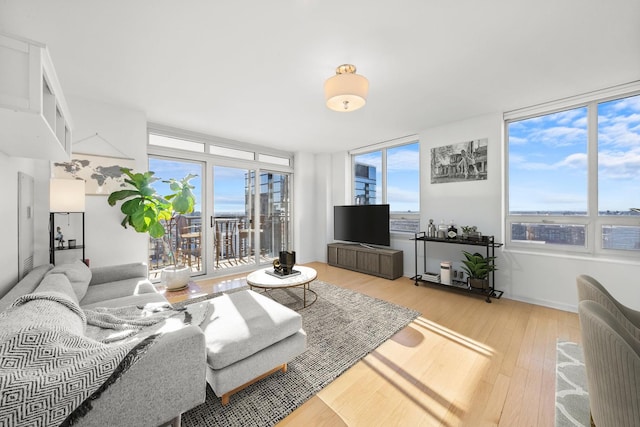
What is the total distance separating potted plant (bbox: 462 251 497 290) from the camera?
3272mm

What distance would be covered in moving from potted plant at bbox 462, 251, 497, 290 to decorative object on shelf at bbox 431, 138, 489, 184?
117 centimetres

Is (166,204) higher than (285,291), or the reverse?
(166,204)

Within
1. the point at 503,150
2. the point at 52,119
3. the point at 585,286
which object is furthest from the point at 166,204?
the point at 503,150

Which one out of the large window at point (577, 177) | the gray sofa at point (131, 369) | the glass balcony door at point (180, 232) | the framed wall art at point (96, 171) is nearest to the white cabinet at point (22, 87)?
the gray sofa at point (131, 369)

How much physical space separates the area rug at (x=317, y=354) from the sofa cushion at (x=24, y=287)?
126 centimetres

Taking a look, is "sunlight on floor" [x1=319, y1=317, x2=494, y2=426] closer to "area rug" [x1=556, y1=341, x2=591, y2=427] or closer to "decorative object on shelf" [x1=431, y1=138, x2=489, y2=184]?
"area rug" [x1=556, y1=341, x2=591, y2=427]

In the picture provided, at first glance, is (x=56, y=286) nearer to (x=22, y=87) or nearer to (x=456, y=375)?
(x=22, y=87)

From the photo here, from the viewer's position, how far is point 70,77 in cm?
247

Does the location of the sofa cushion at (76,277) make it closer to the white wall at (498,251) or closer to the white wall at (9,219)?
the white wall at (9,219)

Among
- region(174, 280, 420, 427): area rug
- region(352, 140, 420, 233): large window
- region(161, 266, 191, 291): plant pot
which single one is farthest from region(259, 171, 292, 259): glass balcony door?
region(174, 280, 420, 427): area rug

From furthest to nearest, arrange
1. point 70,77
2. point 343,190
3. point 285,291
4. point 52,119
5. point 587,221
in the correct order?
point 343,190 < point 285,291 < point 587,221 < point 70,77 < point 52,119

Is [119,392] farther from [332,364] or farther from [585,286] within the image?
[585,286]

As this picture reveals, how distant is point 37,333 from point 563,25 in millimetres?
3537

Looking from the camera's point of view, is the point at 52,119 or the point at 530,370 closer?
the point at 52,119
